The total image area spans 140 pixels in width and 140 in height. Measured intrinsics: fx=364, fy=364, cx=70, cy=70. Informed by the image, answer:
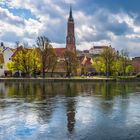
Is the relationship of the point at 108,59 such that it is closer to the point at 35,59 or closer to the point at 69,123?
the point at 35,59

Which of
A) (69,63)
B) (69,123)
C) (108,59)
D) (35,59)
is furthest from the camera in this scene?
(108,59)

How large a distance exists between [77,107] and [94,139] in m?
17.9

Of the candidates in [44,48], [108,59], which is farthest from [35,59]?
[108,59]

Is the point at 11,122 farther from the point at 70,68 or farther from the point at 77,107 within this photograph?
the point at 70,68

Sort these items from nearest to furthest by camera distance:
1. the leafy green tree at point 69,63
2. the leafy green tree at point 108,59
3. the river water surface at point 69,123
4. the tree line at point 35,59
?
the river water surface at point 69,123 → the tree line at point 35,59 → the leafy green tree at point 69,63 → the leafy green tree at point 108,59

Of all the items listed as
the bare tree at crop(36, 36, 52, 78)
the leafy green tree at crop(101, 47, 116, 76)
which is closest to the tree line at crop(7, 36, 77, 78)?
the bare tree at crop(36, 36, 52, 78)

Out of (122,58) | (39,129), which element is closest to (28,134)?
(39,129)

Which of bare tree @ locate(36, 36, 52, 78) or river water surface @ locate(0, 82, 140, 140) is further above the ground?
bare tree @ locate(36, 36, 52, 78)

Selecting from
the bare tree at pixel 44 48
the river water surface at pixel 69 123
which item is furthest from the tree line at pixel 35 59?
the river water surface at pixel 69 123

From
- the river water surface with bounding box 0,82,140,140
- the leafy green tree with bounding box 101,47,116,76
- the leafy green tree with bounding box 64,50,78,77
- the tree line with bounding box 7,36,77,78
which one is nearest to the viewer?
the river water surface with bounding box 0,82,140,140

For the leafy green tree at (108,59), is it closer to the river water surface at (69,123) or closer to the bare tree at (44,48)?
the bare tree at (44,48)

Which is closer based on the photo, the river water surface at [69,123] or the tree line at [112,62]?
the river water surface at [69,123]

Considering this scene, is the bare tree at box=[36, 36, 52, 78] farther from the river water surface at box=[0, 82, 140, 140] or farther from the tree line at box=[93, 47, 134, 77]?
the river water surface at box=[0, 82, 140, 140]

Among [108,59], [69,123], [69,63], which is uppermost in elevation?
[108,59]
